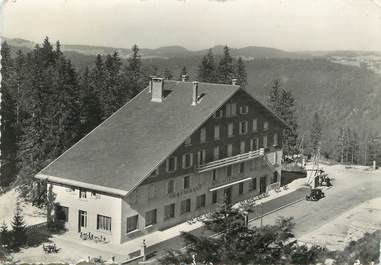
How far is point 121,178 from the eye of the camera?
34.5 m

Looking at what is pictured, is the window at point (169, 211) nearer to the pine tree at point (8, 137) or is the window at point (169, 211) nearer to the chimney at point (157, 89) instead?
the chimney at point (157, 89)

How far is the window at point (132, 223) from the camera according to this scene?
34.8 metres

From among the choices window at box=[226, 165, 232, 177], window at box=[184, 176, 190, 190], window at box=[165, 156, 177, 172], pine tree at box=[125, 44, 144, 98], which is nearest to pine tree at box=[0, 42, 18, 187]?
pine tree at box=[125, 44, 144, 98]

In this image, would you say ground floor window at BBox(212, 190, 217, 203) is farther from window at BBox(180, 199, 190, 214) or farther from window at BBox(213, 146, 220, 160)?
window at BBox(180, 199, 190, 214)

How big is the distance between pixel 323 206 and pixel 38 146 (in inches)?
846

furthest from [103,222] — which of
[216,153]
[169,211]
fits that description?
[216,153]

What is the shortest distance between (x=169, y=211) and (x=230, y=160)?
7.15m

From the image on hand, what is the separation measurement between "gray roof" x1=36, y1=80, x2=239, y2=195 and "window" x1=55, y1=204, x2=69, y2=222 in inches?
71.1

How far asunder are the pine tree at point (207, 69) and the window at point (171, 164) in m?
7.13

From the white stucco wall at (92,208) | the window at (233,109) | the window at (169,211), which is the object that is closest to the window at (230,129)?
the window at (233,109)

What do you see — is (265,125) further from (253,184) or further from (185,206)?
(185,206)

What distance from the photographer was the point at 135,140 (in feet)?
123

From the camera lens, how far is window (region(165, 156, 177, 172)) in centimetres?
3742

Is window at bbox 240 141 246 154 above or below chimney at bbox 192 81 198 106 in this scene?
below
